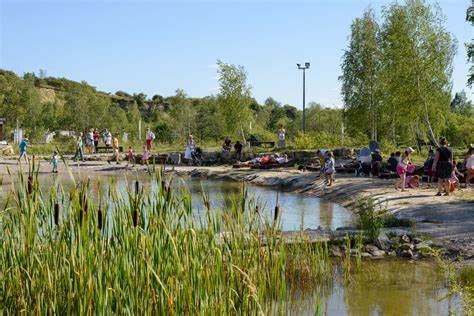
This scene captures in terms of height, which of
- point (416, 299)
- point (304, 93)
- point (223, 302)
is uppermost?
point (304, 93)

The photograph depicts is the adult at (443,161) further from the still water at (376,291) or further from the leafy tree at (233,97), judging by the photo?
the leafy tree at (233,97)

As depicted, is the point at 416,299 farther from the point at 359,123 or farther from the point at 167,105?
the point at 167,105

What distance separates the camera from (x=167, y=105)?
83750mm

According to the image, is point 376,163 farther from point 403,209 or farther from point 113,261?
point 113,261

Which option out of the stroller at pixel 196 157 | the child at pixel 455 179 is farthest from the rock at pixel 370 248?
the stroller at pixel 196 157

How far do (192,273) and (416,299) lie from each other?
12.5ft

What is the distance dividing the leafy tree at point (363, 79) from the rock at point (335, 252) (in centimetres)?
2651

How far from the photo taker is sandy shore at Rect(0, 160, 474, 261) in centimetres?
962

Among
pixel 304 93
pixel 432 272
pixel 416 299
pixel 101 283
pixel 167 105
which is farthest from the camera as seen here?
pixel 167 105

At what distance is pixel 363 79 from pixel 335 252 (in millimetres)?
28292

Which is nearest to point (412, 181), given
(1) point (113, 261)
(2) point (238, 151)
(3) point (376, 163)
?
(3) point (376, 163)

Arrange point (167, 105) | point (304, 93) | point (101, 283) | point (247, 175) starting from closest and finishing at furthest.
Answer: point (101, 283)
point (247, 175)
point (304, 93)
point (167, 105)

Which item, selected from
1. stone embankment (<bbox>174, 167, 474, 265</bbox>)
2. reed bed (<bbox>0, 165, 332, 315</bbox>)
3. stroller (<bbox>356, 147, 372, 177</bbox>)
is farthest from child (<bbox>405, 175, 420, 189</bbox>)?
reed bed (<bbox>0, 165, 332, 315</bbox>)

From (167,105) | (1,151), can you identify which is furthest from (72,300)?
(167,105)
